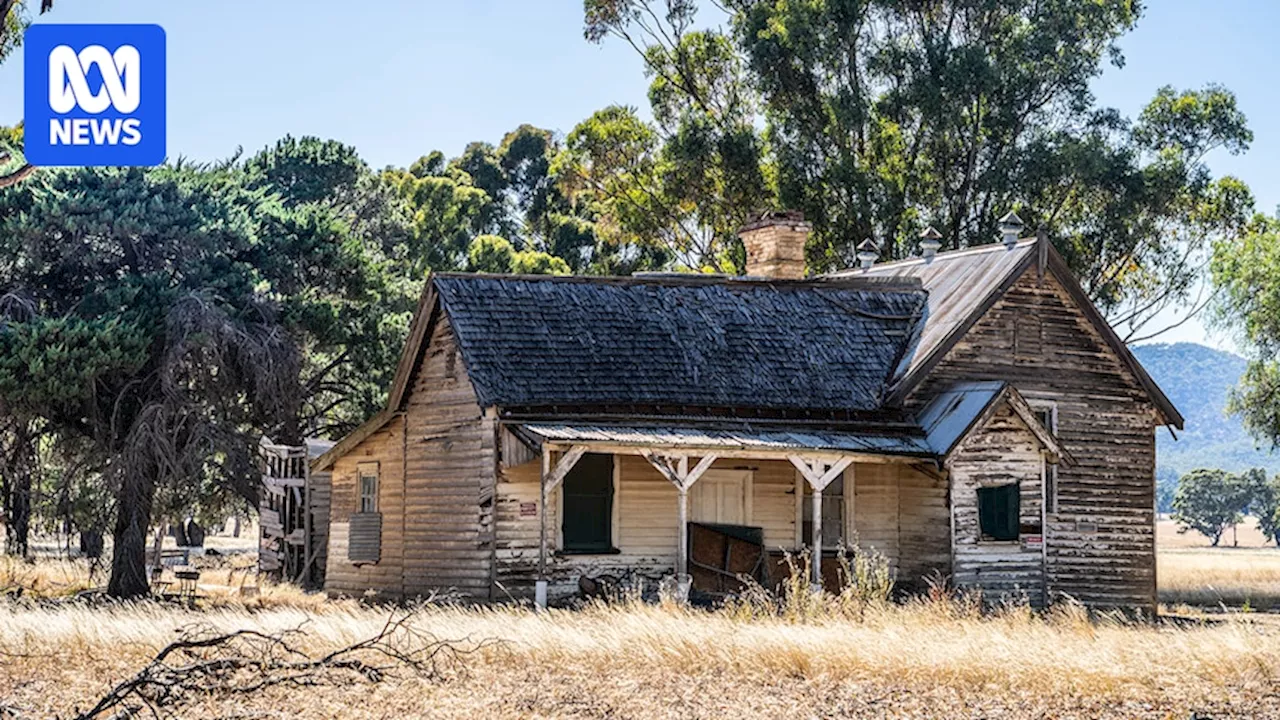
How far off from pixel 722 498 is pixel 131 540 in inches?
458

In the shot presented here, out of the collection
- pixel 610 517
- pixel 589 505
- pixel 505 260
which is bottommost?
pixel 610 517

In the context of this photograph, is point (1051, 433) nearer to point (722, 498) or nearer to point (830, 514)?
point (830, 514)

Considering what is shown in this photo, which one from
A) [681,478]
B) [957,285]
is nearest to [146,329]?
[681,478]

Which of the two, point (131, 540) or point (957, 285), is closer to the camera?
point (957, 285)

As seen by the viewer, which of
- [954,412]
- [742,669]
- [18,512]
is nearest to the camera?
[742,669]

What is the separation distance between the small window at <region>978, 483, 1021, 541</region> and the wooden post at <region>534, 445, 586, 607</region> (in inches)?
246

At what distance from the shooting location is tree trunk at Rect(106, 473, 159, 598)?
Result: 32.1m

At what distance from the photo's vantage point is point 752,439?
25516 millimetres

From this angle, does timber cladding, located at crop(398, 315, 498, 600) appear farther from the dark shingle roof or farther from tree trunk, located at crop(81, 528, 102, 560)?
tree trunk, located at crop(81, 528, 102, 560)

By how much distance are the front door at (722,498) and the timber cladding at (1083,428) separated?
11.8 feet

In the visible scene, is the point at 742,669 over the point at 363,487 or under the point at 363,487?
under

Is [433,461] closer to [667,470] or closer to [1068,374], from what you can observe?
[667,470]

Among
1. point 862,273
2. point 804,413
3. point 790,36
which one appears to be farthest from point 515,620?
point 790,36

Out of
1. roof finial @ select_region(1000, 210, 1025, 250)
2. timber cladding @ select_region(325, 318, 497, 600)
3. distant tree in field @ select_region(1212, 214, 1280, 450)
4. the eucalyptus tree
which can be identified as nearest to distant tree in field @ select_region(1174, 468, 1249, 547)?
distant tree in field @ select_region(1212, 214, 1280, 450)
